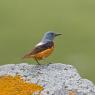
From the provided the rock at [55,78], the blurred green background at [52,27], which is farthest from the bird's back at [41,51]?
the blurred green background at [52,27]

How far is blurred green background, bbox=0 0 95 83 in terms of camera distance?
10891 mm

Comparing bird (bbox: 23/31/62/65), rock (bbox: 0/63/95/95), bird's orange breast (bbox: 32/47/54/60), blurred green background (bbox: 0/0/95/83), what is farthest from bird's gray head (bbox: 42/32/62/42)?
blurred green background (bbox: 0/0/95/83)

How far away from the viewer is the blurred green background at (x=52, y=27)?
10891 millimetres

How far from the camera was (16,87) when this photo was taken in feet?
20.1

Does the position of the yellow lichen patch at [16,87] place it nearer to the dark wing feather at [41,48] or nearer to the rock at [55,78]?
the rock at [55,78]

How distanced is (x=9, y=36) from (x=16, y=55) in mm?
1311

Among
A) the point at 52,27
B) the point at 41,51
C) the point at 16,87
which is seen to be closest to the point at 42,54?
the point at 41,51

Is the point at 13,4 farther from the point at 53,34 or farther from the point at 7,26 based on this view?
the point at 53,34

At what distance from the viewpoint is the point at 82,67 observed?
34.9 feet

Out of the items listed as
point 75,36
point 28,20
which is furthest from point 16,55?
point 28,20

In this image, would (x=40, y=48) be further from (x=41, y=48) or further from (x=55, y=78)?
(x=55, y=78)

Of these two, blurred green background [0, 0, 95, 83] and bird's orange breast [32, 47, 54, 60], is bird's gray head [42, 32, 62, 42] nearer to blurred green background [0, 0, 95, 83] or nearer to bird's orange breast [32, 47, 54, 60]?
bird's orange breast [32, 47, 54, 60]

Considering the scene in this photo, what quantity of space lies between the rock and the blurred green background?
305 cm

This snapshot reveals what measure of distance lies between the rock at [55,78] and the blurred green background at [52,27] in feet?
10.00
